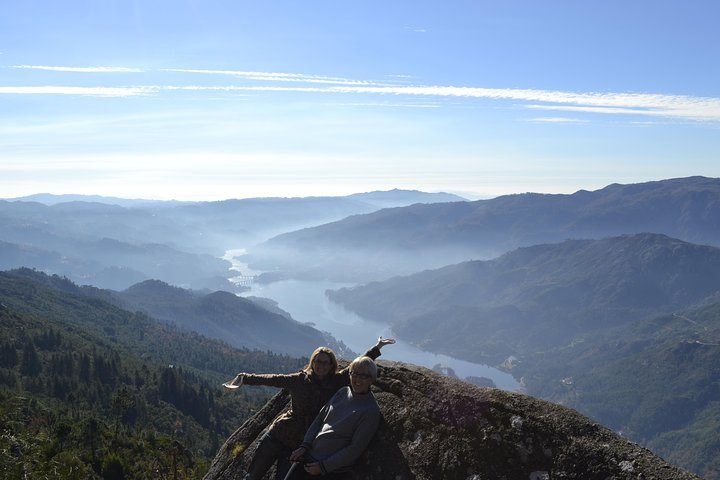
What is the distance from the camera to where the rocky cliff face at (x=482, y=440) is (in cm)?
710

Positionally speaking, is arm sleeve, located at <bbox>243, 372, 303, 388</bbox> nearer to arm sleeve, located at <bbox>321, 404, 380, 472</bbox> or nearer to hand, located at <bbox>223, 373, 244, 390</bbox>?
hand, located at <bbox>223, 373, 244, 390</bbox>

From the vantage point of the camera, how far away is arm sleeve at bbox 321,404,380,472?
28.2 feet

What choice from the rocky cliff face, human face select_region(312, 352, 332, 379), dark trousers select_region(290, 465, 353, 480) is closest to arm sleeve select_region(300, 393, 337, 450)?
dark trousers select_region(290, 465, 353, 480)

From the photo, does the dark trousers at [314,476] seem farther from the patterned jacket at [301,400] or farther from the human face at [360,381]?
the human face at [360,381]

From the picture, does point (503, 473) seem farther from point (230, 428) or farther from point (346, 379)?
point (230, 428)

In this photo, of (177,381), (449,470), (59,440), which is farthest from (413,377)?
(177,381)

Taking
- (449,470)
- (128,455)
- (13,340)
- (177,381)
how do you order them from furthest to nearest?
(13,340) → (177,381) → (128,455) → (449,470)

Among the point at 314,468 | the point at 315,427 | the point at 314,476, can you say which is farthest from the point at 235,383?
the point at 314,468

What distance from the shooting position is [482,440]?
825cm

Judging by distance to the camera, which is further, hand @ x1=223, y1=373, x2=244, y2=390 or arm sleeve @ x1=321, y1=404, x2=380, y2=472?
hand @ x1=223, y1=373, x2=244, y2=390

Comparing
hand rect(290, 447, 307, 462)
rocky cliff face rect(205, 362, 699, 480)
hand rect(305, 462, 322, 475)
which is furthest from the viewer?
hand rect(290, 447, 307, 462)

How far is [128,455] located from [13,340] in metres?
143

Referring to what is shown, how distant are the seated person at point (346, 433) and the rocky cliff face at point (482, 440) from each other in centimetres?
53

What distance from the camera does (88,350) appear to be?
191125 millimetres
